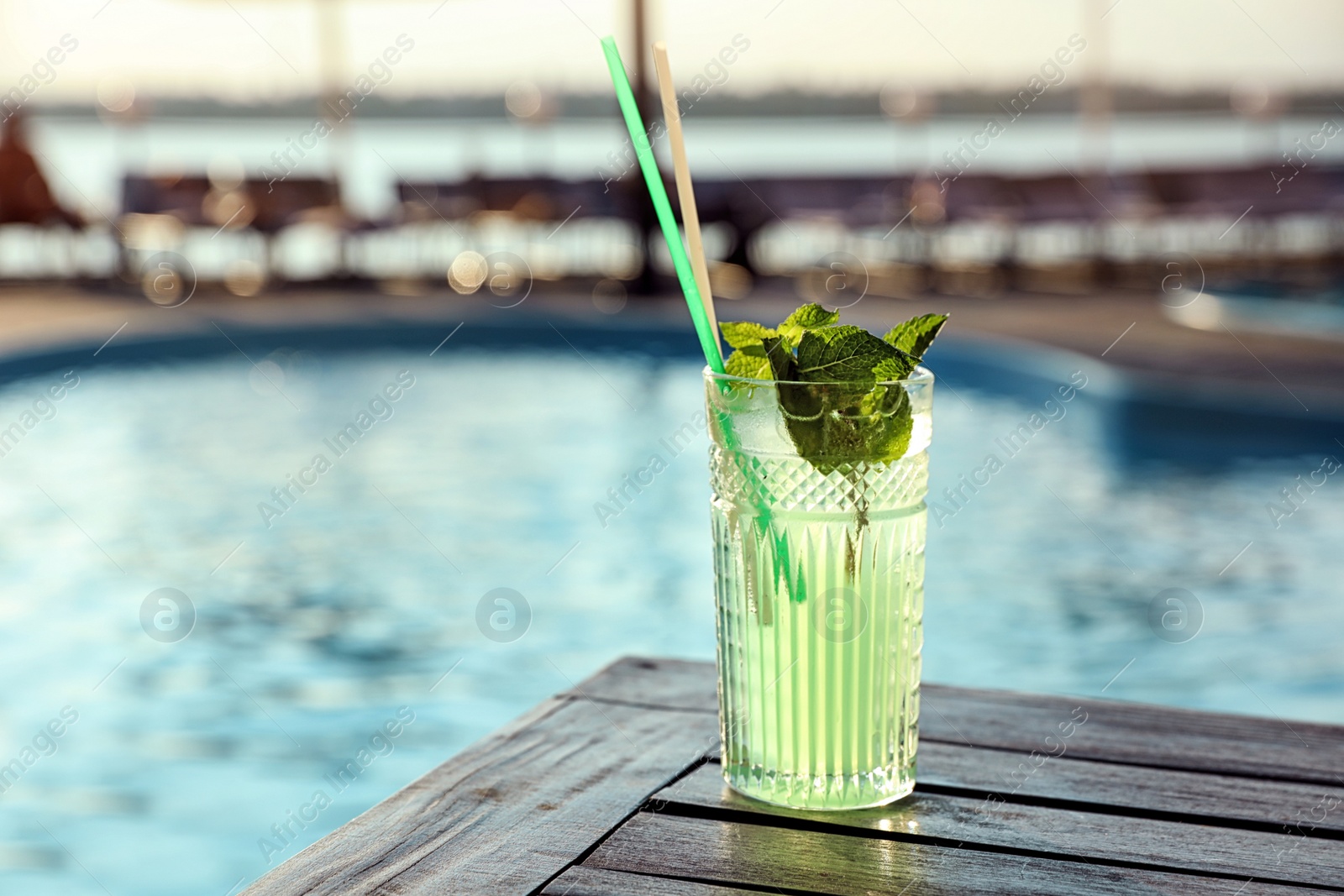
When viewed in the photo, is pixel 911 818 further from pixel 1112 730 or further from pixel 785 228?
pixel 785 228

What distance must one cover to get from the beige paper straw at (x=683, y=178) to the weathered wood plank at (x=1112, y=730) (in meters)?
0.38

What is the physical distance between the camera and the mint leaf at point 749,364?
3.28ft

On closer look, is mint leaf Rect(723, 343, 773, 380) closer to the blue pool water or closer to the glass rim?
the glass rim

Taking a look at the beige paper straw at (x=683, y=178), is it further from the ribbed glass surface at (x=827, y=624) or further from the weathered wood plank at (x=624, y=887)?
the weathered wood plank at (x=624, y=887)

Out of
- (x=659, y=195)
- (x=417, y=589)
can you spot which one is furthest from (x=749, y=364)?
(x=417, y=589)

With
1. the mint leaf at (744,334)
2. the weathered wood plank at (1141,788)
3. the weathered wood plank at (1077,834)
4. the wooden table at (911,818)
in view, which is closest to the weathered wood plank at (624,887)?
the wooden table at (911,818)

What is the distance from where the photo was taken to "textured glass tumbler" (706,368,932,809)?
965 mm

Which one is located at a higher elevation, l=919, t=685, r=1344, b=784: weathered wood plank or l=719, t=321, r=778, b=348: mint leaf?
l=719, t=321, r=778, b=348: mint leaf

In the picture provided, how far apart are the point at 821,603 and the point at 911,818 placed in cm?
15

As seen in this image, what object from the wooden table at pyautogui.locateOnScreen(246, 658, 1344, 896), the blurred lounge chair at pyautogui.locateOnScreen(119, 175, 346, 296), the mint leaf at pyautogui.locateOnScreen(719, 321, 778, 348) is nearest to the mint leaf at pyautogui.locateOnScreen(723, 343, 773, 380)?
the mint leaf at pyautogui.locateOnScreen(719, 321, 778, 348)

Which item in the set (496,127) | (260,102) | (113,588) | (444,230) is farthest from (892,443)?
(496,127)

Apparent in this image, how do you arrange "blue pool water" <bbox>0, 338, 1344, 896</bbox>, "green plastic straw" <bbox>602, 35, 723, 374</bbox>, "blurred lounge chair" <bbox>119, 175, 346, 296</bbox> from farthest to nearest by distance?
"blurred lounge chair" <bbox>119, 175, 346, 296</bbox> → "blue pool water" <bbox>0, 338, 1344, 896</bbox> → "green plastic straw" <bbox>602, 35, 723, 374</bbox>

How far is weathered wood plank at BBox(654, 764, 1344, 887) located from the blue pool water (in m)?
2.05

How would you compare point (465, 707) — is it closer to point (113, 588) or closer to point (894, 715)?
point (113, 588)
